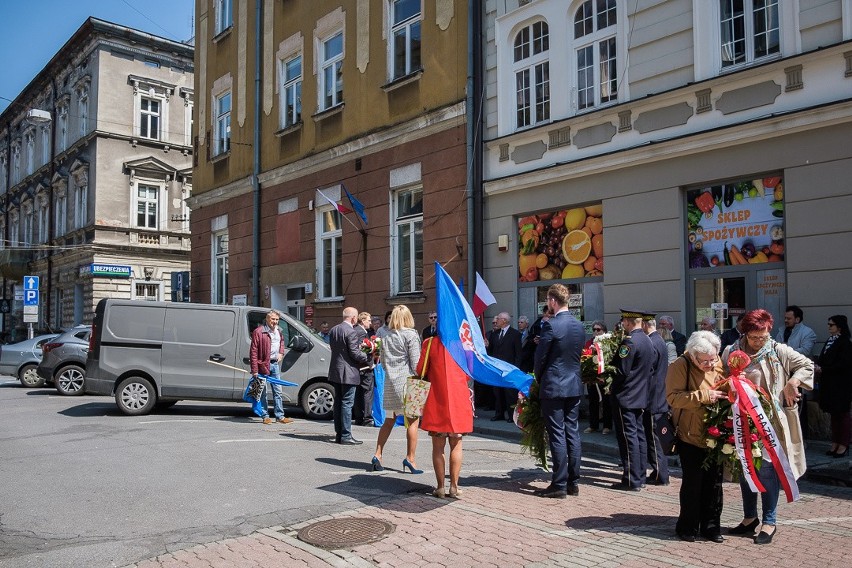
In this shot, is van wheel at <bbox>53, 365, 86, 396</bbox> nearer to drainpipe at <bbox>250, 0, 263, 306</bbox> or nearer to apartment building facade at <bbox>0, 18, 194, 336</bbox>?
drainpipe at <bbox>250, 0, 263, 306</bbox>

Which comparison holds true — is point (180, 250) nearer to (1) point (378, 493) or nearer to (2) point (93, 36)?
(2) point (93, 36)

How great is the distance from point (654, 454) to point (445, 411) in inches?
98.0

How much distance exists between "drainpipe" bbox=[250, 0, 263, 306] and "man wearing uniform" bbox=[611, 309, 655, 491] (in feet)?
49.3

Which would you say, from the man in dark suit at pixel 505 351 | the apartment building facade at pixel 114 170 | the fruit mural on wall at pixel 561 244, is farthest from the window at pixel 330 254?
the apartment building facade at pixel 114 170

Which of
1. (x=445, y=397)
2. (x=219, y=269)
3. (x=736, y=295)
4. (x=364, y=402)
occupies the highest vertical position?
(x=219, y=269)

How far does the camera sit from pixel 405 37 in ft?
54.6

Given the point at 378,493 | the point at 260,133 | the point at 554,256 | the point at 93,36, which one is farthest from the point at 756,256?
the point at 93,36

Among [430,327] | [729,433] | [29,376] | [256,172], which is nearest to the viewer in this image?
[729,433]

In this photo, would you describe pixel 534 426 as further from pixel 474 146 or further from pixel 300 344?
pixel 474 146

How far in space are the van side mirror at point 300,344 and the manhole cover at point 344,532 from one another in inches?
259

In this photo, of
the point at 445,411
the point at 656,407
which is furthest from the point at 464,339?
the point at 656,407

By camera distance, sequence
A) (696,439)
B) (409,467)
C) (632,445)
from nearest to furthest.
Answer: (696,439)
(632,445)
(409,467)

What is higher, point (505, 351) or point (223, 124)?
point (223, 124)

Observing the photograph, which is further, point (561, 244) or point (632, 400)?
point (561, 244)
